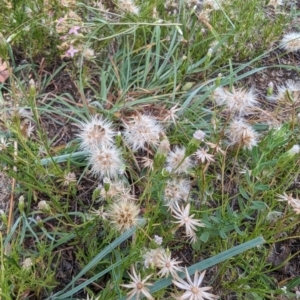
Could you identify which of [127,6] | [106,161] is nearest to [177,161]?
[106,161]

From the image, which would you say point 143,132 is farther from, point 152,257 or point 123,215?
point 152,257

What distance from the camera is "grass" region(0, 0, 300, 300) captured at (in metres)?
1.22

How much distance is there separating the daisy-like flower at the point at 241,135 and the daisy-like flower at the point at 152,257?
1.37 ft

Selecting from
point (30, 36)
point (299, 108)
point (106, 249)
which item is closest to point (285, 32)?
point (299, 108)

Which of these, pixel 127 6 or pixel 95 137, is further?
pixel 127 6

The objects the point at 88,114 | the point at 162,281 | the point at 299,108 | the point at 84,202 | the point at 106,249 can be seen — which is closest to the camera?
the point at 162,281

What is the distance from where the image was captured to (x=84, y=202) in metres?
1.50

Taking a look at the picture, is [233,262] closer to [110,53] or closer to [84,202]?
[84,202]

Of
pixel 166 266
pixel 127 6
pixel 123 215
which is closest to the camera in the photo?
pixel 166 266

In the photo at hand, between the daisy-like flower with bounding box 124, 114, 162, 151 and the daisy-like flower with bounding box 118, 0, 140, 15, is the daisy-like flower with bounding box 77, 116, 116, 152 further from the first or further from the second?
the daisy-like flower with bounding box 118, 0, 140, 15

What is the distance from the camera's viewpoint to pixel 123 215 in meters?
1.18

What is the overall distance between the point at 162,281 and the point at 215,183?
1.86 feet

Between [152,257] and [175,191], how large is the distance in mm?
272

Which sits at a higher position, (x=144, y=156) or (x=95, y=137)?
(x=95, y=137)
